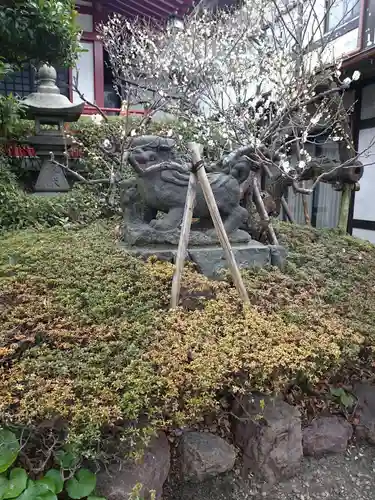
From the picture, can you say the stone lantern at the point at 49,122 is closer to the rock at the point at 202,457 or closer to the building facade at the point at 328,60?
the building facade at the point at 328,60

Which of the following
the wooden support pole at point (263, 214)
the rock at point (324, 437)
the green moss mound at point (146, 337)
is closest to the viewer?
the green moss mound at point (146, 337)

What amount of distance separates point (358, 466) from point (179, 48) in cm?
835

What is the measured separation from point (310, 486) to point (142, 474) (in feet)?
3.45

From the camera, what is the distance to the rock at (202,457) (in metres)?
2.04

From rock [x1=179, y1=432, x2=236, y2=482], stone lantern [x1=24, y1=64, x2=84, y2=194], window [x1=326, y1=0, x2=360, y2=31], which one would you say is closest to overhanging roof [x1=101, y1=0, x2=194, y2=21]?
window [x1=326, y1=0, x2=360, y2=31]

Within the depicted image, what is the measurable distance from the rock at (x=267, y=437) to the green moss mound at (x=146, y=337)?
16 centimetres

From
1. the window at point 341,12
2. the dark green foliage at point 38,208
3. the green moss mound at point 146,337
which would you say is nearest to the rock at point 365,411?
the green moss mound at point 146,337

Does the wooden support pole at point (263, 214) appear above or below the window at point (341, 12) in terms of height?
below

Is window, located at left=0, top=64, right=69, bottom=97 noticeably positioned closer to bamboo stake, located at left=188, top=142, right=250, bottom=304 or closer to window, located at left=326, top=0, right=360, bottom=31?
window, located at left=326, top=0, right=360, bottom=31

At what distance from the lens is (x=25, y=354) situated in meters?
1.98

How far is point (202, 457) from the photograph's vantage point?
204 centimetres

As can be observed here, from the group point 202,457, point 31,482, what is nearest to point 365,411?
point 202,457

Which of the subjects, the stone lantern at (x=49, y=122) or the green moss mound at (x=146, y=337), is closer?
the green moss mound at (x=146, y=337)

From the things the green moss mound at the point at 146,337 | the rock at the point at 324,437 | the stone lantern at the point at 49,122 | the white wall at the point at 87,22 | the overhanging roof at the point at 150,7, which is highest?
the overhanging roof at the point at 150,7
